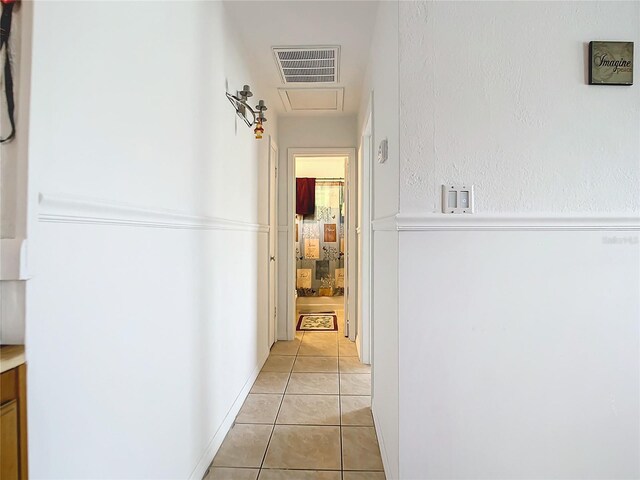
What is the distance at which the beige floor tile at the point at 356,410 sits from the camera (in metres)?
1.95

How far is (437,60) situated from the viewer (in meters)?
1.23

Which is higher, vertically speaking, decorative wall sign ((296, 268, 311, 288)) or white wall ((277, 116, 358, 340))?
white wall ((277, 116, 358, 340))

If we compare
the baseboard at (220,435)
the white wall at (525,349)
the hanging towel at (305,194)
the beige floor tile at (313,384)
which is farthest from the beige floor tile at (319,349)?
the hanging towel at (305,194)

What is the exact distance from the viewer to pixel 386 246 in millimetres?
1548

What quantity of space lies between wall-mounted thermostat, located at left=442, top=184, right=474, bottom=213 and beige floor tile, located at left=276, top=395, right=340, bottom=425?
148 centimetres

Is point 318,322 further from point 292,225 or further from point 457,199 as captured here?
point 457,199

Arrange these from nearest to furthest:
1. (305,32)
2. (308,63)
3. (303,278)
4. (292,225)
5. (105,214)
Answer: (105,214) → (305,32) → (308,63) → (292,225) → (303,278)

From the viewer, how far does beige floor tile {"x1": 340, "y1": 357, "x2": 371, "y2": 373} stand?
2.69 meters

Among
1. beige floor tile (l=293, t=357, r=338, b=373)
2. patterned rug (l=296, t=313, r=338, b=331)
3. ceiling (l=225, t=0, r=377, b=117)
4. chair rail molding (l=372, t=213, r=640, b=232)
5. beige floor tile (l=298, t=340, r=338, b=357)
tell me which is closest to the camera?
chair rail molding (l=372, t=213, r=640, b=232)

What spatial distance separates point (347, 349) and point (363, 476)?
5.52ft

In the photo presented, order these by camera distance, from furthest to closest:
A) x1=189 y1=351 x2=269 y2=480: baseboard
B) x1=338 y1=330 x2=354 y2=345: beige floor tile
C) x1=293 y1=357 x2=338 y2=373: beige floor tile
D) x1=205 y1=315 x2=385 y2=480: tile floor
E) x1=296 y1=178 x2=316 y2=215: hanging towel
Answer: x1=296 y1=178 x2=316 y2=215: hanging towel → x1=338 y1=330 x2=354 y2=345: beige floor tile → x1=293 y1=357 x2=338 y2=373: beige floor tile → x1=205 y1=315 x2=385 y2=480: tile floor → x1=189 y1=351 x2=269 y2=480: baseboard

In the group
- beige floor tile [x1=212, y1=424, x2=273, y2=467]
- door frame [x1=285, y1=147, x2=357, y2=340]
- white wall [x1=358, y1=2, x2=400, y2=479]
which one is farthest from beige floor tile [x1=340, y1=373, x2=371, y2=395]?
door frame [x1=285, y1=147, x2=357, y2=340]

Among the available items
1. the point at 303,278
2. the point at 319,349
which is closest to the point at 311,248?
the point at 303,278

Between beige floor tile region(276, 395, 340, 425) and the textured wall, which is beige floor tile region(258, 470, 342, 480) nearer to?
beige floor tile region(276, 395, 340, 425)
